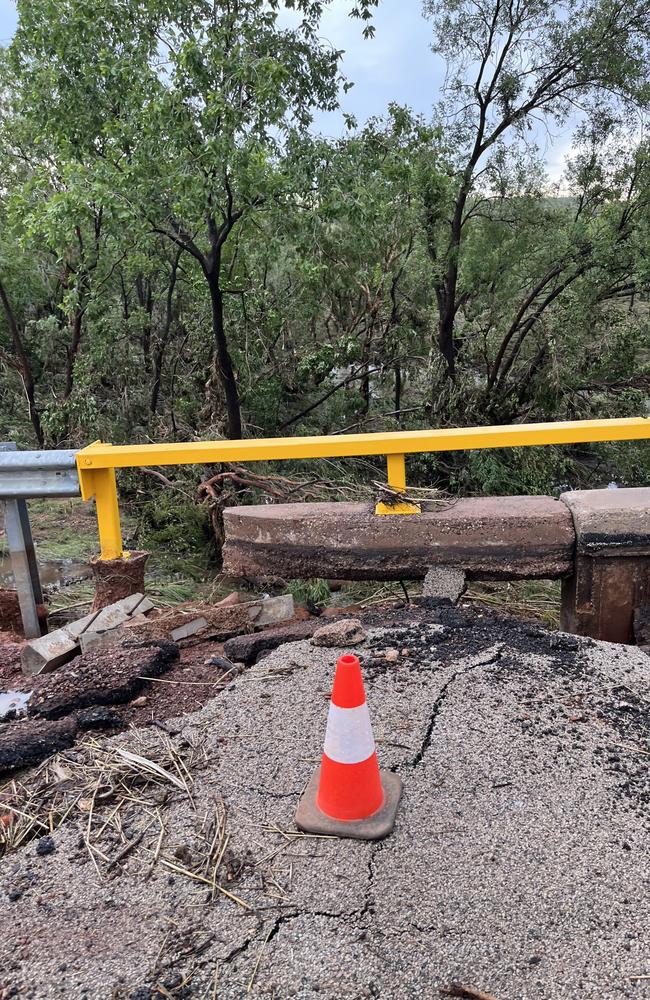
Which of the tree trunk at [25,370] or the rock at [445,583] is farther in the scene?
the tree trunk at [25,370]

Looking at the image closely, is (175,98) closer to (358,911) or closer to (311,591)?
(311,591)

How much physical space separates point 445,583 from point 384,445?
3.00 feet

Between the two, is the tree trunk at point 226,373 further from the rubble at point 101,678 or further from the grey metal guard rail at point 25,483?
the rubble at point 101,678

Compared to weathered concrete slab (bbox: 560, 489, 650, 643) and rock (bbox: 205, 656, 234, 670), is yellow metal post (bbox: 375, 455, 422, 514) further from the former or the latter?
rock (bbox: 205, 656, 234, 670)

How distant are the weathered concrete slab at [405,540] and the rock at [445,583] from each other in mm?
52

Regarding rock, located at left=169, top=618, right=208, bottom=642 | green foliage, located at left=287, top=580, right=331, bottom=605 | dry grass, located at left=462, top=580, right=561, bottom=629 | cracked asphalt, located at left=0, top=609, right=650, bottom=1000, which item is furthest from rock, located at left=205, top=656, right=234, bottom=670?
green foliage, located at left=287, top=580, right=331, bottom=605

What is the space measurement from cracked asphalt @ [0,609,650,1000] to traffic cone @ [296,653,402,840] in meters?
0.06

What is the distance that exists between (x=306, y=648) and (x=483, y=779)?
1233 millimetres

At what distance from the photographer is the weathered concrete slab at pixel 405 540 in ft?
13.5

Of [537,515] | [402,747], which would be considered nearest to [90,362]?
[537,515]

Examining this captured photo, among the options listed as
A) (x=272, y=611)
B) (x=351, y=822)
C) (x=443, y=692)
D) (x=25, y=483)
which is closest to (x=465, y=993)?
(x=351, y=822)

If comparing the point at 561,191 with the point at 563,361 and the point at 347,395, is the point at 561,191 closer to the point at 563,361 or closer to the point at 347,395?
the point at 563,361

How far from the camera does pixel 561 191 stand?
11188mm

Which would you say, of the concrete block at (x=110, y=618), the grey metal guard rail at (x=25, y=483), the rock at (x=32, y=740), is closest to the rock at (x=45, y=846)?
the rock at (x=32, y=740)
